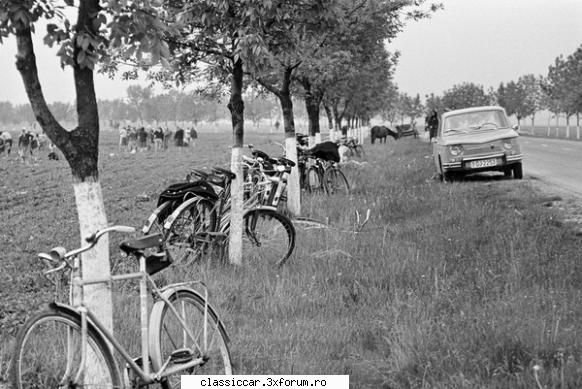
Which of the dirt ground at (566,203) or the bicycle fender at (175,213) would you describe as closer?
the bicycle fender at (175,213)

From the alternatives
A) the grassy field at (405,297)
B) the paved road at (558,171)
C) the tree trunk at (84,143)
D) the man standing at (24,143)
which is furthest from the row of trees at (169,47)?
the man standing at (24,143)

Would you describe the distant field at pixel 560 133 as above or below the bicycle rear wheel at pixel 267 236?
above

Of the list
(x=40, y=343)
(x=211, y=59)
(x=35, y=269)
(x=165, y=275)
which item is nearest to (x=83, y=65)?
(x=40, y=343)

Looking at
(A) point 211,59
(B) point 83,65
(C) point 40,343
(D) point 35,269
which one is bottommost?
(D) point 35,269

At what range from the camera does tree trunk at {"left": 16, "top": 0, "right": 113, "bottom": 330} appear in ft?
11.7

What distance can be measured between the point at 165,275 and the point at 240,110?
207cm

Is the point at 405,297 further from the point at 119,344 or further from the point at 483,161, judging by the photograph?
the point at 483,161

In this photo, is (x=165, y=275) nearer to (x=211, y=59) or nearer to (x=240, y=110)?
(x=240, y=110)

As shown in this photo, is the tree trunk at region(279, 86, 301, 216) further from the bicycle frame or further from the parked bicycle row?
the bicycle frame

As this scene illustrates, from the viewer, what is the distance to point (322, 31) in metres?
7.78

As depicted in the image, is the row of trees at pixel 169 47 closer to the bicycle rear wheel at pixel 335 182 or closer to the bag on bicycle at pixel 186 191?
the bag on bicycle at pixel 186 191

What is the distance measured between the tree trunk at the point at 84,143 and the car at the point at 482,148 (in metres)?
11.8

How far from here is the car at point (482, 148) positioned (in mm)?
14359

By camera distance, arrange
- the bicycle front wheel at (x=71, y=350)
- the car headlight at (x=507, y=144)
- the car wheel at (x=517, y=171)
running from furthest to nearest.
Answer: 1. the car wheel at (x=517, y=171)
2. the car headlight at (x=507, y=144)
3. the bicycle front wheel at (x=71, y=350)
